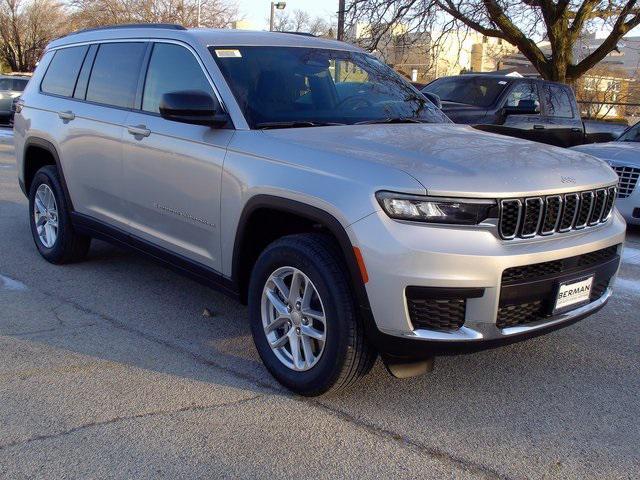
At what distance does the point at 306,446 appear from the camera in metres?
3.37

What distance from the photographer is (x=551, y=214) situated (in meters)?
3.62

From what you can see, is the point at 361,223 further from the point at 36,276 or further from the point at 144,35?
the point at 36,276

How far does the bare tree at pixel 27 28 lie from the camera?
149 feet

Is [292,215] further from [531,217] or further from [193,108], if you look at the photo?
[531,217]

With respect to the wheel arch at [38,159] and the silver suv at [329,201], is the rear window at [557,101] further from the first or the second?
the wheel arch at [38,159]

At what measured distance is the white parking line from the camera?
5.58 metres

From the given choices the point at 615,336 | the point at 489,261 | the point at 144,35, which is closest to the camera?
the point at 489,261

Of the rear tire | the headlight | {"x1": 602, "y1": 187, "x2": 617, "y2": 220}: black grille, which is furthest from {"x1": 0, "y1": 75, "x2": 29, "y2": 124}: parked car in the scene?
the headlight

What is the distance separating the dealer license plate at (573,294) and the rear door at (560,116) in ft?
26.8

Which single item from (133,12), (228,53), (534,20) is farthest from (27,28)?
(228,53)

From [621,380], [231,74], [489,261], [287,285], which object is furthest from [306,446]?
[231,74]

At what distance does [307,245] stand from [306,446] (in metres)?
0.98

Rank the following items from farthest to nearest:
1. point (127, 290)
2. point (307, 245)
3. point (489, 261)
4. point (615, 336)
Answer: point (127, 290) → point (615, 336) → point (307, 245) → point (489, 261)

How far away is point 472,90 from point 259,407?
8.61 meters
